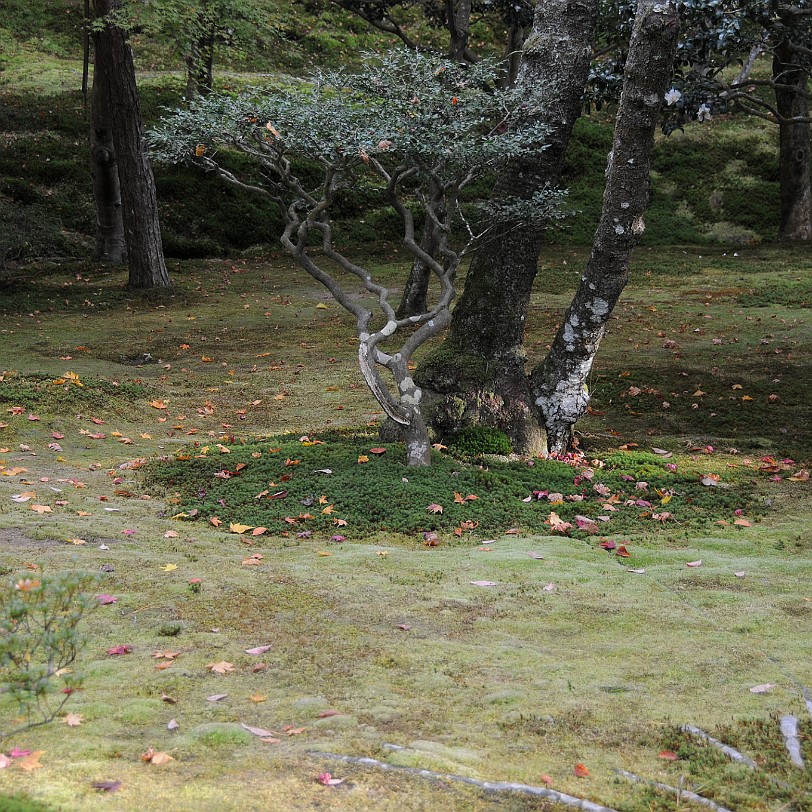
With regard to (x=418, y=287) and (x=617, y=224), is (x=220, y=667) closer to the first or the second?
(x=617, y=224)

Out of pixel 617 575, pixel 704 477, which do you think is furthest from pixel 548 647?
pixel 704 477

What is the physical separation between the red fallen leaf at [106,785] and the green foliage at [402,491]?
3563mm

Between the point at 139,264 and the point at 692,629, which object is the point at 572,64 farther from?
the point at 139,264

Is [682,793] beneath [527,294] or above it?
beneath

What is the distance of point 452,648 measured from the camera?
13.8 ft

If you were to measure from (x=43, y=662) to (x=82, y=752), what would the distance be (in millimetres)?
774

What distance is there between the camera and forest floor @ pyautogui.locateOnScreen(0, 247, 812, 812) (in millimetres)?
2904

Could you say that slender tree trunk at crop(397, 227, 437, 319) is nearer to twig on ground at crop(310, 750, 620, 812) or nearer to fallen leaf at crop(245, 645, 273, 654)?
fallen leaf at crop(245, 645, 273, 654)

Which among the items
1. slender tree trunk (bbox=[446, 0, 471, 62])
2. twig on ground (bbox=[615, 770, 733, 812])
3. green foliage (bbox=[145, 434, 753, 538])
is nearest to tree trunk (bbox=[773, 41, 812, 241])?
slender tree trunk (bbox=[446, 0, 471, 62])

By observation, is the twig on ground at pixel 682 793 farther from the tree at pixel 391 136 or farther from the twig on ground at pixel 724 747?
the tree at pixel 391 136

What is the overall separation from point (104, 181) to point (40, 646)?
15.8 metres

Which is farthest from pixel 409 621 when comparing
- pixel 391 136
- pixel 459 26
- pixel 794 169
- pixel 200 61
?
pixel 200 61

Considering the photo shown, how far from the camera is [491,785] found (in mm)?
2805

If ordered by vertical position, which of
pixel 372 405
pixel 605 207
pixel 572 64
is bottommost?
pixel 372 405
